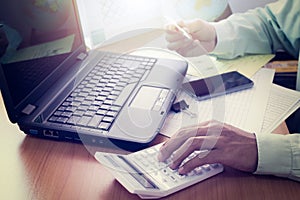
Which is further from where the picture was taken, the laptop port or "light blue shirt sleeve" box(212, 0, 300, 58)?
"light blue shirt sleeve" box(212, 0, 300, 58)

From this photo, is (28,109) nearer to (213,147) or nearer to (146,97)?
(146,97)

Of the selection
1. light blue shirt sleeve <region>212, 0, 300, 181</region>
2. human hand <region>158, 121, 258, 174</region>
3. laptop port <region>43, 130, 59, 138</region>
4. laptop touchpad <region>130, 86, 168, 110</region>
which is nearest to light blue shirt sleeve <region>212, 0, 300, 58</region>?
light blue shirt sleeve <region>212, 0, 300, 181</region>

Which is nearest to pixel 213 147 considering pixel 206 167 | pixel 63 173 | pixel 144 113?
pixel 206 167

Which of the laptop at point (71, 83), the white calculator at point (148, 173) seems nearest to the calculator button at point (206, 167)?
the white calculator at point (148, 173)

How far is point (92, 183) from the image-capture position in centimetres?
68

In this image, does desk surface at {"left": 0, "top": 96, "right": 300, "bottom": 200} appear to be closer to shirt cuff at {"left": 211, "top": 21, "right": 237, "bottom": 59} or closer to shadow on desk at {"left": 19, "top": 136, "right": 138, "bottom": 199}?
shadow on desk at {"left": 19, "top": 136, "right": 138, "bottom": 199}

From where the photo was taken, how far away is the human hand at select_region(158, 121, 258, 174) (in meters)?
0.68

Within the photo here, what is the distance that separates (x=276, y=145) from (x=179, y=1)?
65cm

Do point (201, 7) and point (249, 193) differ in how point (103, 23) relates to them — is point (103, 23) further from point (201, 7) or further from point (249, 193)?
point (249, 193)

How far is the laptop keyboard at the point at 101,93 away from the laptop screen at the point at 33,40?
8 centimetres

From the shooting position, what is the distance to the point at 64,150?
76 cm

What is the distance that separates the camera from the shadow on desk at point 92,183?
65cm

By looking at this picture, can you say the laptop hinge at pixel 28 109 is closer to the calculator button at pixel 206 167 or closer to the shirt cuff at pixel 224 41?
the calculator button at pixel 206 167

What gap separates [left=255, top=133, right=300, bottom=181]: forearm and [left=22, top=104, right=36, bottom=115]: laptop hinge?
44cm
